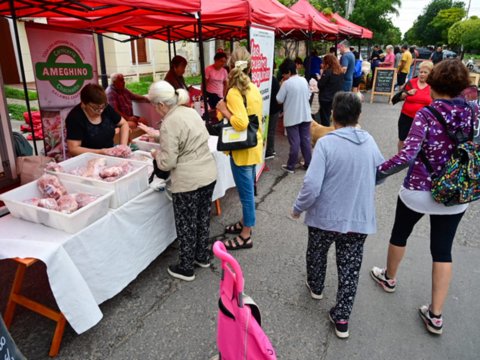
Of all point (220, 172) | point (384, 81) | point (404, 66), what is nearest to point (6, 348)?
point (220, 172)

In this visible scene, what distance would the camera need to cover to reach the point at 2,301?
2.79 metres

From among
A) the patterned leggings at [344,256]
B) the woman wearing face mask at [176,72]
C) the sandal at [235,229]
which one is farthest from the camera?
the woman wearing face mask at [176,72]

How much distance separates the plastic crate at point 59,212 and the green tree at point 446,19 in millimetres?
58572

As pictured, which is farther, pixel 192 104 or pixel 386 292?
pixel 192 104

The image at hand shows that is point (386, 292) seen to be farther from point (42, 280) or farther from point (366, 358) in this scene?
point (42, 280)

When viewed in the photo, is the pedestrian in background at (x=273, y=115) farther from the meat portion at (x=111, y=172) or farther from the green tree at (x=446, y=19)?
the green tree at (x=446, y=19)

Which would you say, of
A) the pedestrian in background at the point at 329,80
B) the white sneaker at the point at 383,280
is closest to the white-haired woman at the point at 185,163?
the white sneaker at the point at 383,280

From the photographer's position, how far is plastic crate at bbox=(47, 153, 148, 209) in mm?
2480

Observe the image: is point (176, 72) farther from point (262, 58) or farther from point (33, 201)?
point (33, 201)

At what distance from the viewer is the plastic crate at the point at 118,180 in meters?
2.48

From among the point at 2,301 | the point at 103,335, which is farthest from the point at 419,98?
the point at 2,301

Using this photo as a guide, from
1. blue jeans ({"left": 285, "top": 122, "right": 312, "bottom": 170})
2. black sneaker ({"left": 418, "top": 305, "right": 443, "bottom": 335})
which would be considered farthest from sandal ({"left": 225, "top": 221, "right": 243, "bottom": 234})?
blue jeans ({"left": 285, "top": 122, "right": 312, "bottom": 170})

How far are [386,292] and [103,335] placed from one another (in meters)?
2.28

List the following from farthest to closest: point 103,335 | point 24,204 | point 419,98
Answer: point 419,98
point 103,335
point 24,204
